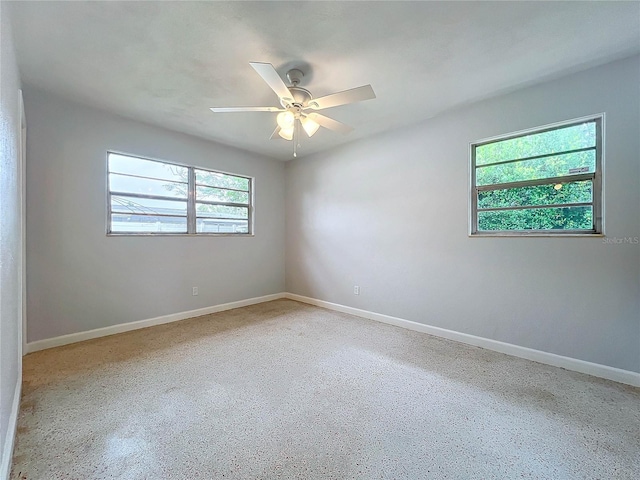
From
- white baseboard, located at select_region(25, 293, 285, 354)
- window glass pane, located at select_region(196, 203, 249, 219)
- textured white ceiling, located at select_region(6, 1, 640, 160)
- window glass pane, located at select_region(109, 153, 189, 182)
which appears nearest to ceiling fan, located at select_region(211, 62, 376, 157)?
textured white ceiling, located at select_region(6, 1, 640, 160)

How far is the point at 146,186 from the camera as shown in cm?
345

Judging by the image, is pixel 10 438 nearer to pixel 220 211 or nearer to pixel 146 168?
pixel 146 168

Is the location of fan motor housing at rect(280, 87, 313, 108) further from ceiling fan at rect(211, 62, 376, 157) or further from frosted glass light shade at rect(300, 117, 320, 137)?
frosted glass light shade at rect(300, 117, 320, 137)

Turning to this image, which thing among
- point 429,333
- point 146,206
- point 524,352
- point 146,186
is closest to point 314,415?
point 429,333

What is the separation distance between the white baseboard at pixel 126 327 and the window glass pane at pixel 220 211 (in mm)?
1395

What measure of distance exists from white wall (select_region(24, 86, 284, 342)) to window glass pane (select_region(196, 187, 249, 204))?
1.20 ft

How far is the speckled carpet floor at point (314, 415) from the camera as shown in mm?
1371

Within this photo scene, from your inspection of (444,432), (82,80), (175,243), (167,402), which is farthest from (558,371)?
(82,80)

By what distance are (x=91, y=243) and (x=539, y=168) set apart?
4755 mm

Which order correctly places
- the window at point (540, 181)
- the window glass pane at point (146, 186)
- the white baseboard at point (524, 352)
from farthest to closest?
the window glass pane at point (146, 186)
the window at point (540, 181)
the white baseboard at point (524, 352)

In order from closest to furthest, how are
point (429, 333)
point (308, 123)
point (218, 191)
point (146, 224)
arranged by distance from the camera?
point (308, 123)
point (429, 333)
point (146, 224)
point (218, 191)

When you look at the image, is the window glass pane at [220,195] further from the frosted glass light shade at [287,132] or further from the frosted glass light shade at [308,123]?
the frosted glass light shade at [308,123]

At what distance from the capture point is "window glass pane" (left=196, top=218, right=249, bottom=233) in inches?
158

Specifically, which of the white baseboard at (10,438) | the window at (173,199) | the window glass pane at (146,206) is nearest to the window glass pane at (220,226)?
the window at (173,199)
